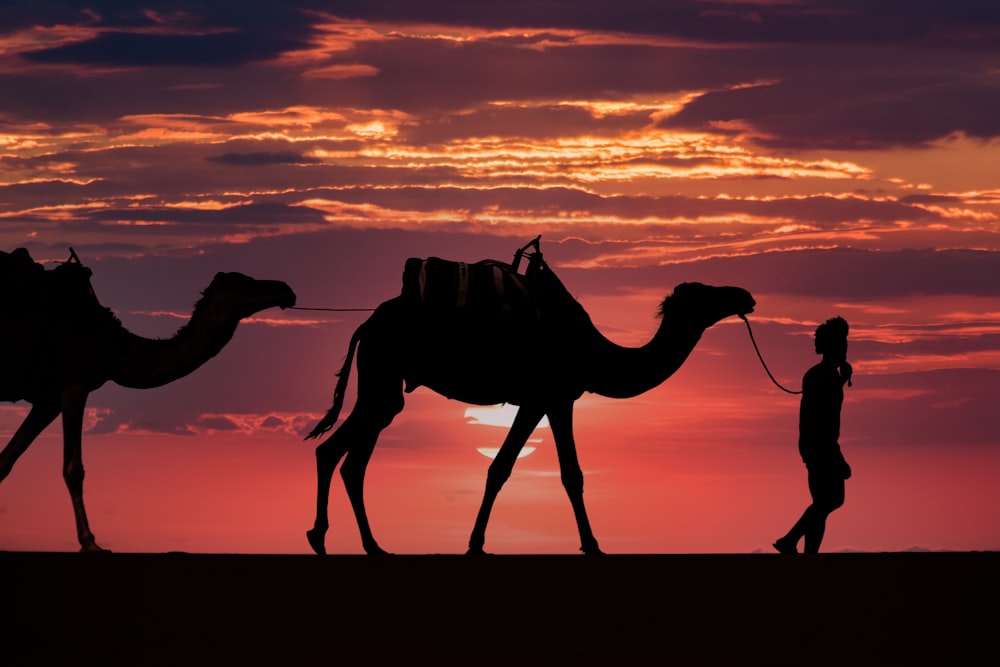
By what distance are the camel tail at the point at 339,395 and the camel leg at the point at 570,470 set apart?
2.25 metres

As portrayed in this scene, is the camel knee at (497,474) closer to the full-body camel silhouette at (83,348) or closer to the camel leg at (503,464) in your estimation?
the camel leg at (503,464)

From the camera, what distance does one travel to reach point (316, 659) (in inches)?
434

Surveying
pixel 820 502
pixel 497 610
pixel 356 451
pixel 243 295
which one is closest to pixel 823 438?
pixel 820 502

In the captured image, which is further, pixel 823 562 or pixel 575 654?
pixel 823 562

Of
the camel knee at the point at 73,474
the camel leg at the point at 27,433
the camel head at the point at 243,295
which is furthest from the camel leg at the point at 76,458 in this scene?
the camel head at the point at 243,295

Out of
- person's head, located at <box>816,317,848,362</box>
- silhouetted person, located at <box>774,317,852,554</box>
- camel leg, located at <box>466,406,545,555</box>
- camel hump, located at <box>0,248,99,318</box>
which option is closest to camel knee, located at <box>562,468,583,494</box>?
camel leg, located at <box>466,406,545,555</box>

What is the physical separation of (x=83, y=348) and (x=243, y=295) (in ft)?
6.12

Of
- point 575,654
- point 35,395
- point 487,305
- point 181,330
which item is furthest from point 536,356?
point 575,654

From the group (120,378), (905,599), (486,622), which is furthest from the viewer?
(120,378)

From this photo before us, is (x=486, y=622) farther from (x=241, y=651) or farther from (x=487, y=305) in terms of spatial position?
(x=487, y=305)

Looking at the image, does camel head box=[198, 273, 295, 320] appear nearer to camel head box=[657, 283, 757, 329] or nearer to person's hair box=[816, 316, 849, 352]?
camel head box=[657, 283, 757, 329]

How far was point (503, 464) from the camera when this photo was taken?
17359 mm

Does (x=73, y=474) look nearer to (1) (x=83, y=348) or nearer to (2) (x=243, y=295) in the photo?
(1) (x=83, y=348)

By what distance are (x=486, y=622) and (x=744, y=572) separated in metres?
3.53
